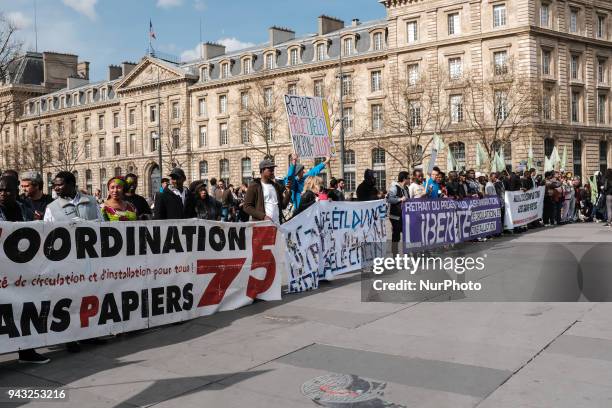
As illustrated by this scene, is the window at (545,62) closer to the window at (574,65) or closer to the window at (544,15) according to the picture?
the window at (544,15)

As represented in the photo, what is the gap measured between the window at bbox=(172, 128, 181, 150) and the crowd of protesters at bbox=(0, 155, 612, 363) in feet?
162

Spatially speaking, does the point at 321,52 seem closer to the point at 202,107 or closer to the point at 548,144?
the point at 202,107

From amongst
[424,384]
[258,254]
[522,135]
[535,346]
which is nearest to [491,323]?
[535,346]

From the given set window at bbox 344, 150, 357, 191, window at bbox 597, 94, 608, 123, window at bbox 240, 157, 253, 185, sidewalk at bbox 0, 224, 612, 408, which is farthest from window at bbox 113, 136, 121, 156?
sidewalk at bbox 0, 224, 612, 408

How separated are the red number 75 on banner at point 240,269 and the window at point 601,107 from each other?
4799 cm

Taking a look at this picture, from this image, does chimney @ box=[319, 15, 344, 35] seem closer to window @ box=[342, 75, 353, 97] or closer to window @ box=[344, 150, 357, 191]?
window @ box=[342, 75, 353, 97]

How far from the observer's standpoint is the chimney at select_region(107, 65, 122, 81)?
8154cm

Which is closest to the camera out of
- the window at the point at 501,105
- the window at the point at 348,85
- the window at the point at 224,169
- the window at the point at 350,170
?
the window at the point at 501,105

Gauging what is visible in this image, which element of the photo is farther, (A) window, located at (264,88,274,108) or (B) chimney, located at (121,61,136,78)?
(B) chimney, located at (121,61,136,78)

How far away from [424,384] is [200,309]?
10.9 ft

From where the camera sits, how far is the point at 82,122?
80.3 meters

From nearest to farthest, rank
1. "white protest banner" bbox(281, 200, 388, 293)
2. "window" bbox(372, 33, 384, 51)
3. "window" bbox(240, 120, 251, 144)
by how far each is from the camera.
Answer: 1. "white protest banner" bbox(281, 200, 388, 293)
2. "window" bbox(372, 33, 384, 51)
3. "window" bbox(240, 120, 251, 144)

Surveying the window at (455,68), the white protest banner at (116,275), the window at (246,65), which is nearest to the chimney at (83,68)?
the window at (246,65)

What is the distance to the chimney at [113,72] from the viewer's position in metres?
81.5
